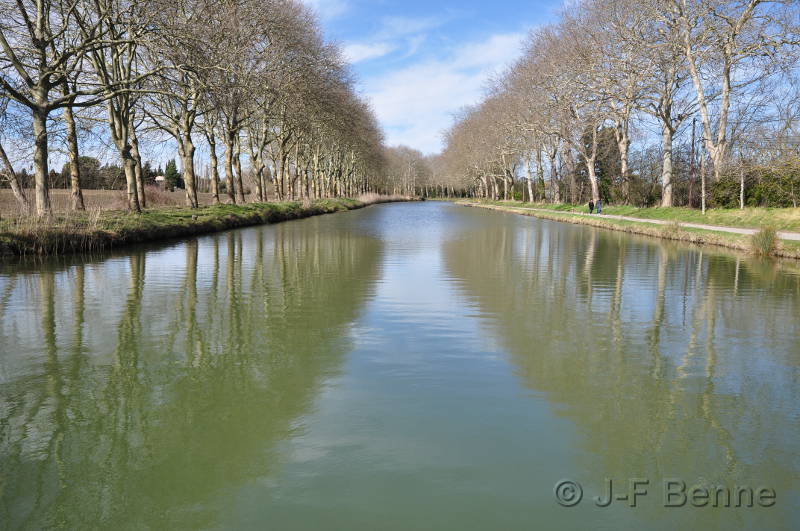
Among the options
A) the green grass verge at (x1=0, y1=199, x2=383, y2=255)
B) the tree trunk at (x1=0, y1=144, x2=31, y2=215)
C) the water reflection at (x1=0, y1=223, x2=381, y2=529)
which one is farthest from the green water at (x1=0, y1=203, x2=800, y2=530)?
the tree trunk at (x1=0, y1=144, x2=31, y2=215)

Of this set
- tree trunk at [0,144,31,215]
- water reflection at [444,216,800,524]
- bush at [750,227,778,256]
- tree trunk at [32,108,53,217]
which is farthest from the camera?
tree trunk at [0,144,31,215]

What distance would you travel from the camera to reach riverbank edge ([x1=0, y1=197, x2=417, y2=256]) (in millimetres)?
15281

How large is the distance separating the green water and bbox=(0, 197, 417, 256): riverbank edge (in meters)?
5.15

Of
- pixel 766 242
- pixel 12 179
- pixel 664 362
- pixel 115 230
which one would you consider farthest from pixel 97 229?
pixel 766 242

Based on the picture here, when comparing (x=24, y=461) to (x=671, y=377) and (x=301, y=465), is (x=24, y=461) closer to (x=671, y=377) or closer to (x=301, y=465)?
(x=301, y=465)

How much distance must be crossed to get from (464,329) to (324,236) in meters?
16.8

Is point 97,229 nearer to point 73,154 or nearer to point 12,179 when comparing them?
point 12,179

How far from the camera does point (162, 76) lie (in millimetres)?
17984

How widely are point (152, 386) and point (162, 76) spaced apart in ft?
49.9

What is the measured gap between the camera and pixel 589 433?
449 centimetres

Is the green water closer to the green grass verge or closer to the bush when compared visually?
the green grass verge

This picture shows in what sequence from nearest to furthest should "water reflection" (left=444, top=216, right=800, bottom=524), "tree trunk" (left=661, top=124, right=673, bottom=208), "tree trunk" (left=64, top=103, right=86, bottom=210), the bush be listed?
"water reflection" (left=444, top=216, right=800, bottom=524) < the bush < "tree trunk" (left=64, top=103, right=86, bottom=210) < "tree trunk" (left=661, top=124, right=673, bottom=208)

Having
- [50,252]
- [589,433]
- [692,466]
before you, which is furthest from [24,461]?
[50,252]

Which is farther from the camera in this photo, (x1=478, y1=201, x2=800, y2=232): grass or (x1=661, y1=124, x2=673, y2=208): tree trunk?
(x1=661, y1=124, x2=673, y2=208): tree trunk
